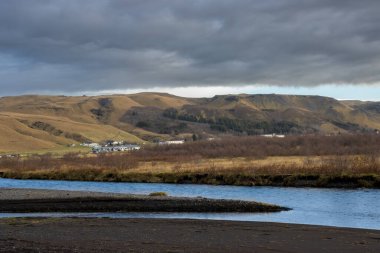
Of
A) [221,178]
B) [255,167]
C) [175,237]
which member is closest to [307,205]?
[175,237]

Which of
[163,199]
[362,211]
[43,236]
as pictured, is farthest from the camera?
[163,199]

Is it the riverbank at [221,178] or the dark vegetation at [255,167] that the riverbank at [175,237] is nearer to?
the riverbank at [221,178]

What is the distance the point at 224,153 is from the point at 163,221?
4415 inches

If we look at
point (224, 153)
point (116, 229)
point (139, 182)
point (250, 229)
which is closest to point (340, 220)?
point (250, 229)

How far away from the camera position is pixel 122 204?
52.1 metres

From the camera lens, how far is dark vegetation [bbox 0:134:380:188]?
72.1 meters

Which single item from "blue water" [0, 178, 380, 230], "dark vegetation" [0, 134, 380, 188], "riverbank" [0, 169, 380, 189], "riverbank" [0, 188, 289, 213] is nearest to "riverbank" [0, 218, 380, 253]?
"blue water" [0, 178, 380, 230]

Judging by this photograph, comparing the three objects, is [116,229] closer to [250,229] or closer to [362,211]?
[250,229]

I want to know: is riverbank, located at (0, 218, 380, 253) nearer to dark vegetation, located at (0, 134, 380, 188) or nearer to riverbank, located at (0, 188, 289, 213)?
riverbank, located at (0, 188, 289, 213)

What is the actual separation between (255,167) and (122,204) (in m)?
39.0

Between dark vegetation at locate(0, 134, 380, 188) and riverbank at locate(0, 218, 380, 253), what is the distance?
33836 millimetres

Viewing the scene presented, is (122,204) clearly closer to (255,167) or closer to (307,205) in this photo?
(307,205)

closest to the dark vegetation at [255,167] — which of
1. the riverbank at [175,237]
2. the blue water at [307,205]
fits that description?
the blue water at [307,205]

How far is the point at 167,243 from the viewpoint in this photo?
94.2 ft
